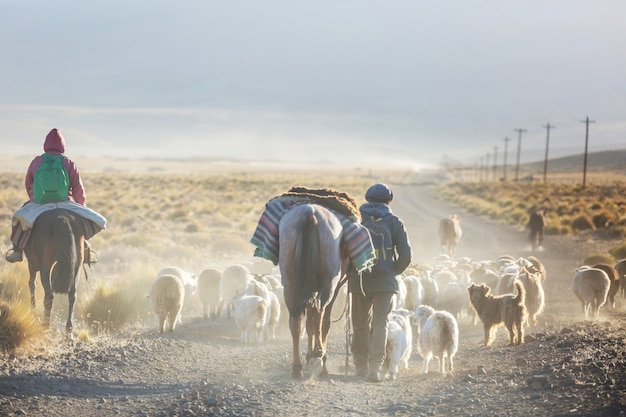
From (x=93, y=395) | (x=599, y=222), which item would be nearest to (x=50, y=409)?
(x=93, y=395)

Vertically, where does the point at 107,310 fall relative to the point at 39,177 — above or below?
below

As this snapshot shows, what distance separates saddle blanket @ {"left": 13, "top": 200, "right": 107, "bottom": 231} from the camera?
459 inches

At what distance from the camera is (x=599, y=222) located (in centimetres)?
3728

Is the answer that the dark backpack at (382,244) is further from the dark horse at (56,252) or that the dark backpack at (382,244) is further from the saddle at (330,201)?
the dark horse at (56,252)

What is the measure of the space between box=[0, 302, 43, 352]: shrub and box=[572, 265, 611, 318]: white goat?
32.6 ft

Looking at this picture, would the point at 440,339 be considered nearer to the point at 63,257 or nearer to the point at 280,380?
the point at 280,380

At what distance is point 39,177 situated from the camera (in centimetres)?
1186

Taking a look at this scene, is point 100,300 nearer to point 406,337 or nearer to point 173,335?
point 173,335

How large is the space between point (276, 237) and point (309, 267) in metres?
0.68

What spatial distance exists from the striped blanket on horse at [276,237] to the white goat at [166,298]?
3982mm

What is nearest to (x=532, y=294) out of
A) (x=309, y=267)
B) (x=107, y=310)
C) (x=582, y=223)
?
(x=309, y=267)

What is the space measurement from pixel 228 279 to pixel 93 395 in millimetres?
6608

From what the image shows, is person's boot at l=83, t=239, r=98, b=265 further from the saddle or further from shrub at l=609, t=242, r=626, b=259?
shrub at l=609, t=242, r=626, b=259

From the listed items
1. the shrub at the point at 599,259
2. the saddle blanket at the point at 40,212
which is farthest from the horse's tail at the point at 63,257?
the shrub at the point at 599,259
